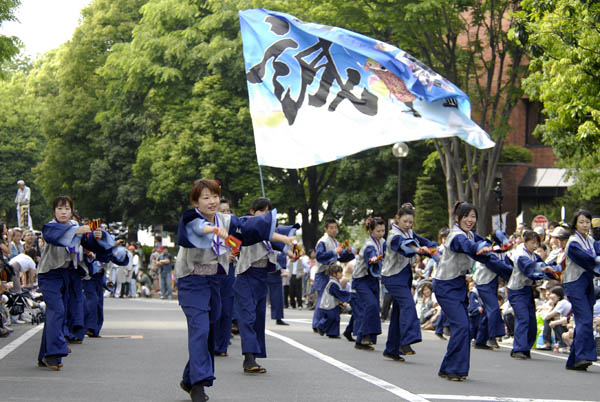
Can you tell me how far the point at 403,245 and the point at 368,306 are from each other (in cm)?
212

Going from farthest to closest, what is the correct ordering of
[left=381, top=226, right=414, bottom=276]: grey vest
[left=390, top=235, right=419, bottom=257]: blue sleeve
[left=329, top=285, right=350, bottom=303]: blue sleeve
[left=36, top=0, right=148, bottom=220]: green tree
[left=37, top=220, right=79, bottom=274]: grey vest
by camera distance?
[left=36, top=0, right=148, bottom=220]: green tree, [left=329, top=285, right=350, bottom=303]: blue sleeve, [left=381, top=226, right=414, bottom=276]: grey vest, [left=390, top=235, right=419, bottom=257]: blue sleeve, [left=37, top=220, right=79, bottom=274]: grey vest

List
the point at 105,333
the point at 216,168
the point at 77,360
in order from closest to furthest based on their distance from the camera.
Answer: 1. the point at 77,360
2. the point at 105,333
3. the point at 216,168

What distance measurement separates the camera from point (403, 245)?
515 inches

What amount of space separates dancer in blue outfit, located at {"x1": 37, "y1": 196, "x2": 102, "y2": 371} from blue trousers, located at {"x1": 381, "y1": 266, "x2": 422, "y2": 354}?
3994 mm

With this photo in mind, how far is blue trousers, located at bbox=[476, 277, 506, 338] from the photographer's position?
16.0m

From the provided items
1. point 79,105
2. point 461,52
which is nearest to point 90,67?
point 79,105

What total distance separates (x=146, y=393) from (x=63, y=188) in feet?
148

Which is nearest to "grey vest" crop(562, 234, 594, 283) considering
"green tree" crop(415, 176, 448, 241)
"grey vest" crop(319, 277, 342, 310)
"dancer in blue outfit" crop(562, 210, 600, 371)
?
"dancer in blue outfit" crop(562, 210, 600, 371)

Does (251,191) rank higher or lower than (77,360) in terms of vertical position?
higher

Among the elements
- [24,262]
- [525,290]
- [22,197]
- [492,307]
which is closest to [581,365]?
[525,290]

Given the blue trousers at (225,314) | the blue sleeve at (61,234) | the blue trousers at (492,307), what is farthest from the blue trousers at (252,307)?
the blue trousers at (492,307)

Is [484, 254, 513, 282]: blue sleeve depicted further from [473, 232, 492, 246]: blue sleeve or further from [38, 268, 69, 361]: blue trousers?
[38, 268, 69, 361]: blue trousers

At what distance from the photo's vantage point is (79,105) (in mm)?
51969

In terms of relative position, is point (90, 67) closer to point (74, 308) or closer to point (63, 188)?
point (63, 188)
